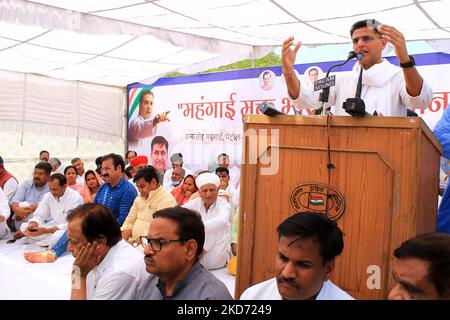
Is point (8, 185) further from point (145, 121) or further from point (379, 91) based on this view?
point (379, 91)

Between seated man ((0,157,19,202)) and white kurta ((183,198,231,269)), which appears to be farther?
seated man ((0,157,19,202))

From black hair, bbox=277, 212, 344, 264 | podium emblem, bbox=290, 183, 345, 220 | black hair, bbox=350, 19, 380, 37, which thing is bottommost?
black hair, bbox=277, 212, 344, 264

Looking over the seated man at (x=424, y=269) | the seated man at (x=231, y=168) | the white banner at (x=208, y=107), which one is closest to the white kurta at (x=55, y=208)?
the seated man at (x=231, y=168)

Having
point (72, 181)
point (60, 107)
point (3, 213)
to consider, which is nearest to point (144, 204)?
point (3, 213)

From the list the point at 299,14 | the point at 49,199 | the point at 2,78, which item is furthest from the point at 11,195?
the point at 299,14

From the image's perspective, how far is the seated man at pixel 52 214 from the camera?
525 centimetres

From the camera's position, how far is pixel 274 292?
5.25 ft

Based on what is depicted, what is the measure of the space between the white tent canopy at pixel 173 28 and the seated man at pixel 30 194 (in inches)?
65.3

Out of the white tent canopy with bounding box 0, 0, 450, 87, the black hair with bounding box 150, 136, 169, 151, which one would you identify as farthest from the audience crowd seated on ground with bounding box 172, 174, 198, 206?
the black hair with bounding box 150, 136, 169, 151

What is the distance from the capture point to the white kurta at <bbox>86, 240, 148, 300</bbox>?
2.10 m

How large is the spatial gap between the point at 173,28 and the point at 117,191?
82.9 inches

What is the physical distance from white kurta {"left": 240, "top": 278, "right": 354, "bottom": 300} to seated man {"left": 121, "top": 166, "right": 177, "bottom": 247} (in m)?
3.11

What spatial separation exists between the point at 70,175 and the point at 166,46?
2449 mm

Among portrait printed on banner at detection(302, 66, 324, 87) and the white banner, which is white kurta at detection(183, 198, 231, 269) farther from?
portrait printed on banner at detection(302, 66, 324, 87)
